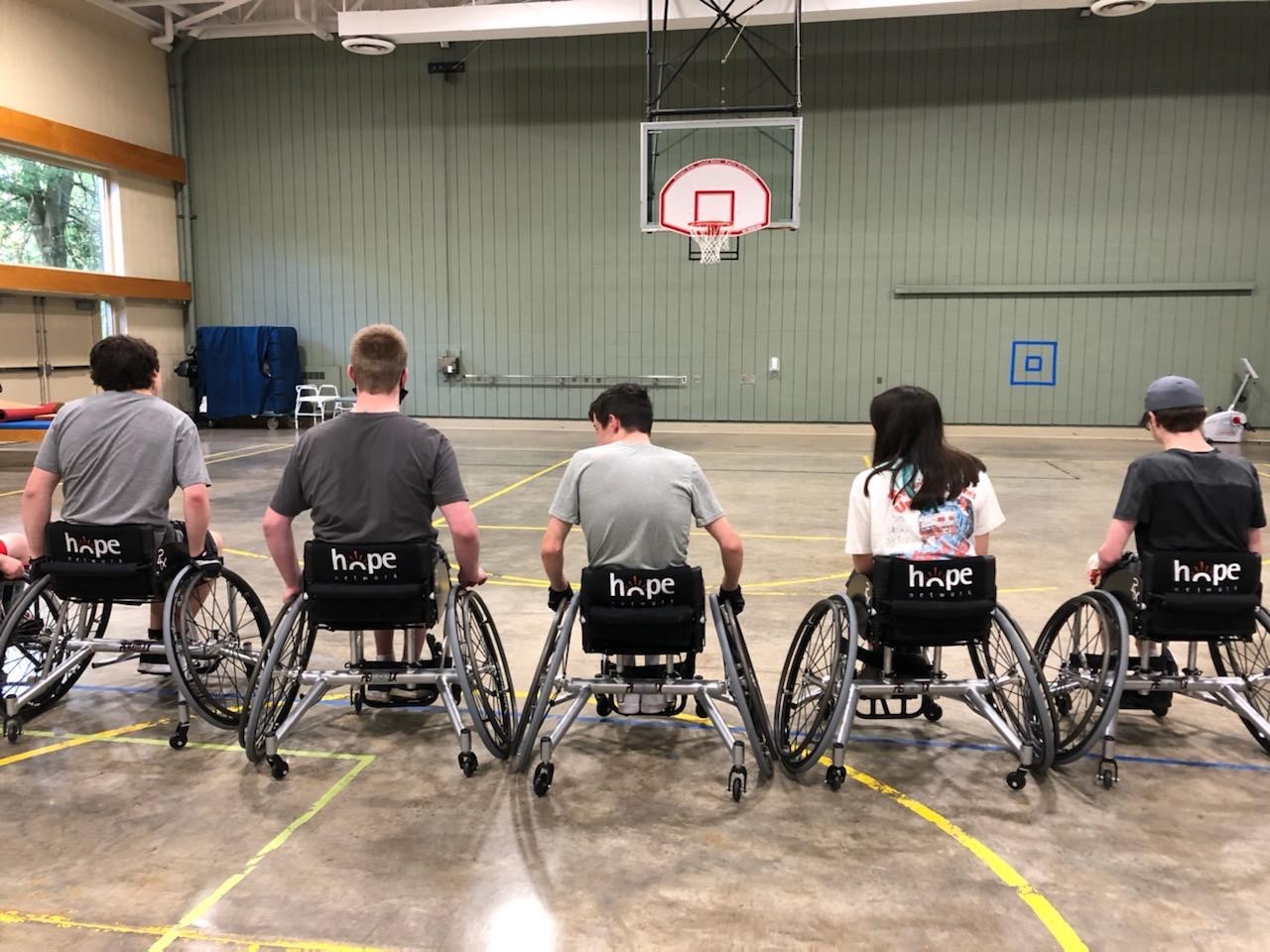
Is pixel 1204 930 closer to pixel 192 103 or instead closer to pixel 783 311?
pixel 783 311

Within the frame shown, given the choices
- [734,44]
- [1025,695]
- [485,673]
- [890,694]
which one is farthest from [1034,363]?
[485,673]

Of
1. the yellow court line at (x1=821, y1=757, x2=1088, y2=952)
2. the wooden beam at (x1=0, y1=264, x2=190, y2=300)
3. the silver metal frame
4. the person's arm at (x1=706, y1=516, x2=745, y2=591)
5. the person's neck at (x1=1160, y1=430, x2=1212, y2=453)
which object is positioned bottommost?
the yellow court line at (x1=821, y1=757, x2=1088, y2=952)

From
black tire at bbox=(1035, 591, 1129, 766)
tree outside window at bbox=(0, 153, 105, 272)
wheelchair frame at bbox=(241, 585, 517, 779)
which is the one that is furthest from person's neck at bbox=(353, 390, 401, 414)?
tree outside window at bbox=(0, 153, 105, 272)

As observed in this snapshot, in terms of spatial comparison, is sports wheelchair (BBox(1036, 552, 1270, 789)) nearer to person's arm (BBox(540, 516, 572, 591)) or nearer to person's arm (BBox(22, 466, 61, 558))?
person's arm (BBox(540, 516, 572, 591))

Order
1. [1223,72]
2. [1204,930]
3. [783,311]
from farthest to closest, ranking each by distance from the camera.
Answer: [783,311], [1223,72], [1204,930]

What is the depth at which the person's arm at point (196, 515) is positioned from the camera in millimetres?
3145

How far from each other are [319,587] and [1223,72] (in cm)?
1538

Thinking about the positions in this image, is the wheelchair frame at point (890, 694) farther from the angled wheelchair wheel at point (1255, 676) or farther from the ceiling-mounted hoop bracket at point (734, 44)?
the ceiling-mounted hoop bracket at point (734, 44)

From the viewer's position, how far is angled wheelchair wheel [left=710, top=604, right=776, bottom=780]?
2.71m

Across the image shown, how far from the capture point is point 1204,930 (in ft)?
6.93

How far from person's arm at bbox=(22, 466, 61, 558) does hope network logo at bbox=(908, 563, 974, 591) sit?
2.85 meters

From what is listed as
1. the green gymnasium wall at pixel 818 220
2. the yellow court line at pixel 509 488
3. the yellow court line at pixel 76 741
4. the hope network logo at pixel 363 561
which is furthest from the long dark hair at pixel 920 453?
the green gymnasium wall at pixel 818 220

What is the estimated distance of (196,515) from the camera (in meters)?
3.15

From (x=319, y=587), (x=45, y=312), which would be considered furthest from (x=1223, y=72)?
(x=45, y=312)
